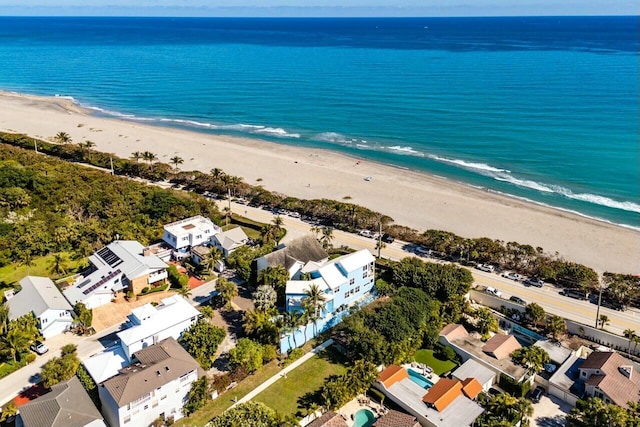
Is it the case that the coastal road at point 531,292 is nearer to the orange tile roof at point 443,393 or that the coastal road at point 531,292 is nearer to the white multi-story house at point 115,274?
the white multi-story house at point 115,274

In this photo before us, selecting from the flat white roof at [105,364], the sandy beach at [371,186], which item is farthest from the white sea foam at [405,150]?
the flat white roof at [105,364]

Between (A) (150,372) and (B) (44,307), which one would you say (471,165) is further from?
(B) (44,307)

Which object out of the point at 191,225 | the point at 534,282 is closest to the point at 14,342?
the point at 191,225

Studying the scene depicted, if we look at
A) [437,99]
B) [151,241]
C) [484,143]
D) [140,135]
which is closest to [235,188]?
[151,241]

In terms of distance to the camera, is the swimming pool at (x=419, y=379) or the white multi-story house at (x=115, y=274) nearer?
the swimming pool at (x=419, y=379)

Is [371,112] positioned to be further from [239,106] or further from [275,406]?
[275,406]

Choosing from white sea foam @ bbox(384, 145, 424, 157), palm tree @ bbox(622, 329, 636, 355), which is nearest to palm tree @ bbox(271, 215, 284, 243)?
palm tree @ bbox(622, 329, 636, 355)
